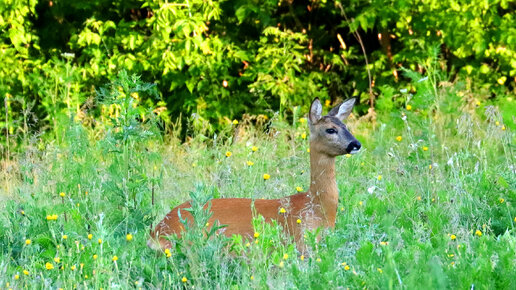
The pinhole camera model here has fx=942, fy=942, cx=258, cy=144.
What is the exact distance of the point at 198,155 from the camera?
7.66 metres

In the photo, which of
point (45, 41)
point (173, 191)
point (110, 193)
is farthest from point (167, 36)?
point (110, 193)

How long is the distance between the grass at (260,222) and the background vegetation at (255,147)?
17mm

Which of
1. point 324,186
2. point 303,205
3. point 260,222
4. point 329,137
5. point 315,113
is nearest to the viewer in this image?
point 260,222

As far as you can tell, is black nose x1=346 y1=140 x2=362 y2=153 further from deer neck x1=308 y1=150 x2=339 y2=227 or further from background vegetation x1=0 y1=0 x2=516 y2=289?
background vegetation x1=0 y1=0 x2=516 y2=289

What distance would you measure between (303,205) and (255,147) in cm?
169

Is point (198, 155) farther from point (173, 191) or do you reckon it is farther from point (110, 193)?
point (110, 193)

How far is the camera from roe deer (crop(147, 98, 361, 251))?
17.5ft

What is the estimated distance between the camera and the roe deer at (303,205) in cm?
534

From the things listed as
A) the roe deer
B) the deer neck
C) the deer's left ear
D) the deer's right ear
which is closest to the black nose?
the roe deer

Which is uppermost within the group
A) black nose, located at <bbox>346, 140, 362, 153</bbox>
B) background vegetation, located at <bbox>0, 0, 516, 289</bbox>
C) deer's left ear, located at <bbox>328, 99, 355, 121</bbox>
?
deer's left ear, located at <bbox>328, 99, 355, 121</bbox>

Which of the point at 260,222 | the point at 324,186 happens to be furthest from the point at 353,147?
the point at 260,222

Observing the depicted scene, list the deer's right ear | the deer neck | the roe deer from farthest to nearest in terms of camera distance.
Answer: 1. the deer's right ear
2. the deer neck
3. the roe deer

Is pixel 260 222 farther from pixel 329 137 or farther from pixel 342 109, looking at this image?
pixel 342 109

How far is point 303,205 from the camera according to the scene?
5.53m
